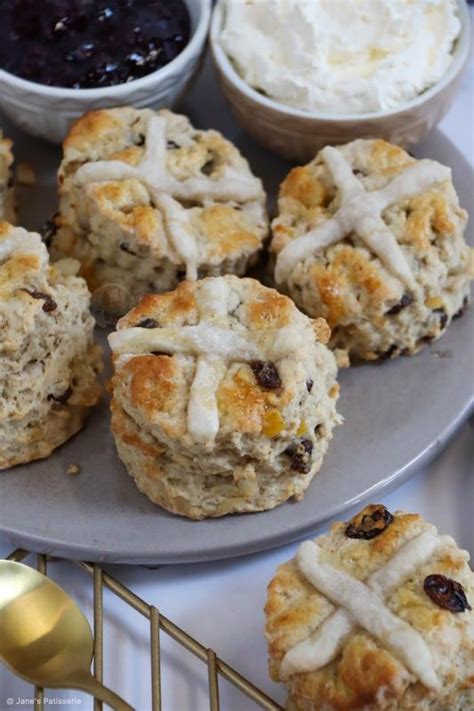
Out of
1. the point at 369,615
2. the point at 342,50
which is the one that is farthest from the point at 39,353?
the point at 342,50

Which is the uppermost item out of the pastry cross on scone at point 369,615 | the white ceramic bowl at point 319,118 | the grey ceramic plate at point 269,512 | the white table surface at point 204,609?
the white ceramic bowl at point 319,118

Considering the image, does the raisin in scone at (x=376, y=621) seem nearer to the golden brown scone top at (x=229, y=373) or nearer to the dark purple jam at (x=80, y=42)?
the golden brown scone top at (x=229, y=373)

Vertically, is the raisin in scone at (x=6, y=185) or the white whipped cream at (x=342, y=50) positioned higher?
the white whipped cream at (x=342, y=50)

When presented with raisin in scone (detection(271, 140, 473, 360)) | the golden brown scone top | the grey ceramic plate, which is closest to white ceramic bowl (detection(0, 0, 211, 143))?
raisin in scone (detection(271, 140, 473, 360))

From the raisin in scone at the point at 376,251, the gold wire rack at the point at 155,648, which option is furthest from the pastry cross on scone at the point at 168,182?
the gold wire rack at the point at 155,648

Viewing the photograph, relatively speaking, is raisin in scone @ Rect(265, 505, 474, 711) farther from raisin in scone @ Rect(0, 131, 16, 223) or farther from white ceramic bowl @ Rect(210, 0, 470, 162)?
raisin in scone @ Rect(0, 131, 16, 223)

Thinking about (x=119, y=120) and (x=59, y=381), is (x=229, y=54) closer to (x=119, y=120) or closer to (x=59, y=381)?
(x=119, y=120)
